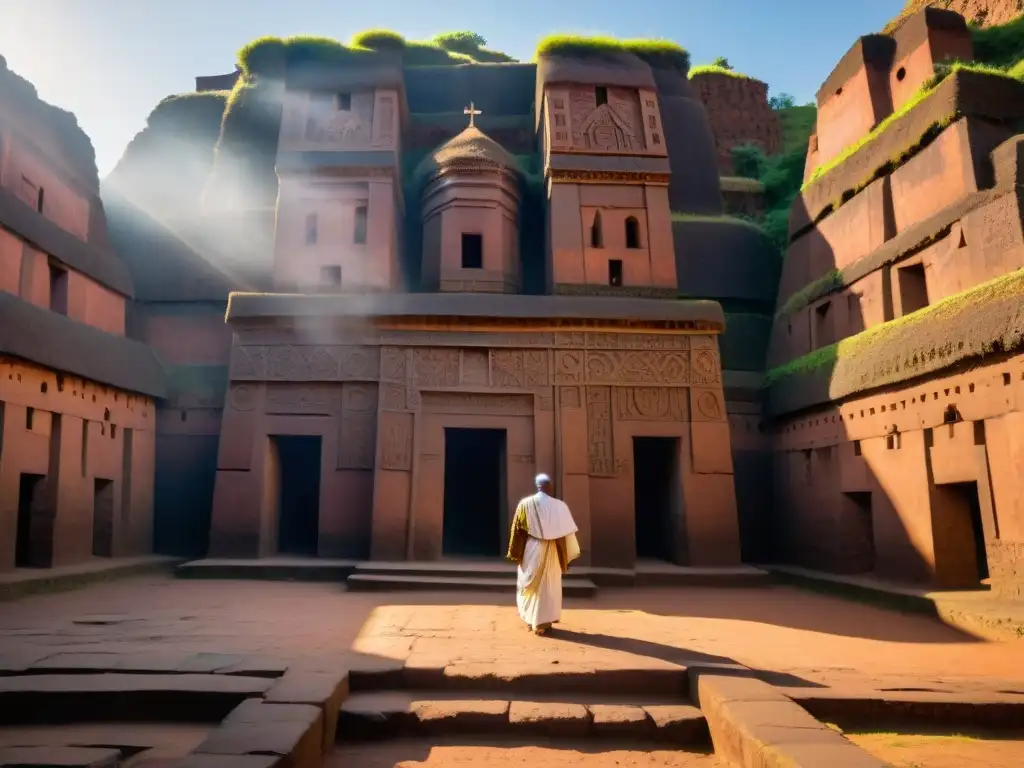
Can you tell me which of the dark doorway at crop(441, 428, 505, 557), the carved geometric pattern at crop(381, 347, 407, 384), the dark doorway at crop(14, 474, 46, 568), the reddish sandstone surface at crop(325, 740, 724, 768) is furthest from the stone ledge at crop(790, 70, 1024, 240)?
the dark doorway at crop(14, 474, 46, 568)

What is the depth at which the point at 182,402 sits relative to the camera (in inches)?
521

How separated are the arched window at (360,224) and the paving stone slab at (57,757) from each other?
10674mm

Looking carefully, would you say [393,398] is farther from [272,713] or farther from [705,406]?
[272,713]

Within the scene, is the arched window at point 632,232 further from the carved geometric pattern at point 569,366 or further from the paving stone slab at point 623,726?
the paving stone slab at point 623,726

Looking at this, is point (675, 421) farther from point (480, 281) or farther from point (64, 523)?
point (64, 523)

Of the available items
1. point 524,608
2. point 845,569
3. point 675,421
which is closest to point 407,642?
point 524,608

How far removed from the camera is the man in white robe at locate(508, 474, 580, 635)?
278 inches

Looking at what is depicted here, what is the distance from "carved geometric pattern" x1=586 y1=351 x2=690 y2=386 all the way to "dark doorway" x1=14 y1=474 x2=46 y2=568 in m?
8.20

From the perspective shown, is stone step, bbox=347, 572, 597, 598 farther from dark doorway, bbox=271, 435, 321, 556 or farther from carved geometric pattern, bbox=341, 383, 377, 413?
dark doorway, bbox=271, 435, 321, 556

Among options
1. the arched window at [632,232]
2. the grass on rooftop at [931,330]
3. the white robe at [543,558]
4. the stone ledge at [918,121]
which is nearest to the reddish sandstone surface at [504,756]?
the white robe at [543,558]

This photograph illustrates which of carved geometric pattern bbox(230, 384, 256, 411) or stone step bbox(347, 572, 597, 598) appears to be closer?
stone step bbox(347, 572, 597, 598)

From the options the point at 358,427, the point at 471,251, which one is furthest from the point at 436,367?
the point at 471,251

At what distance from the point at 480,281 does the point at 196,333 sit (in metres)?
5.53

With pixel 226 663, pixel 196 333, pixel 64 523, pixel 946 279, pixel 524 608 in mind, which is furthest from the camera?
pixel 196 333
